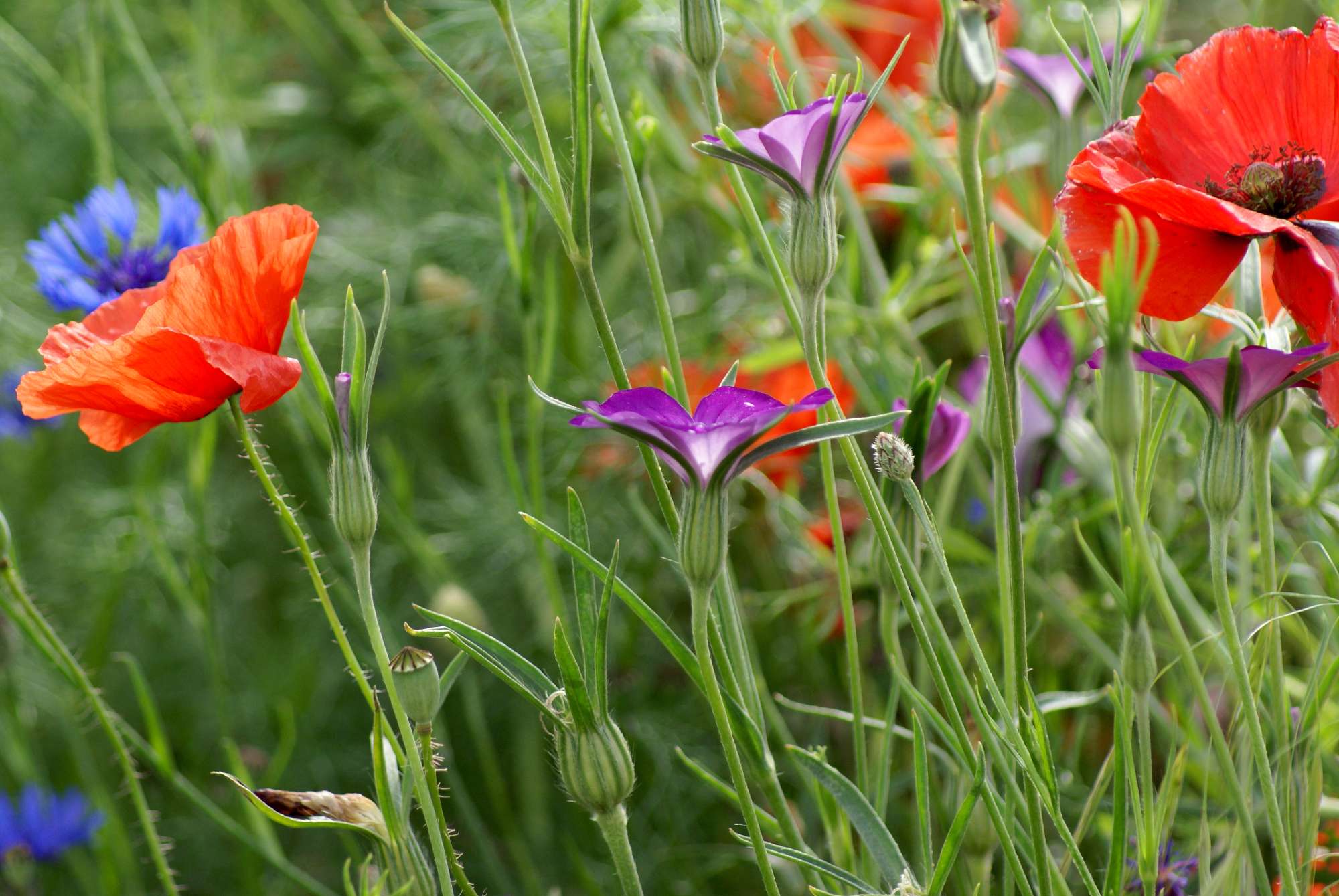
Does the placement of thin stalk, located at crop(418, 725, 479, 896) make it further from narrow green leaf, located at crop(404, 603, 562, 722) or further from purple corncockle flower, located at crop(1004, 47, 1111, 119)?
purple corncockle flower, located at crop(1004, 47, 1111, 119)

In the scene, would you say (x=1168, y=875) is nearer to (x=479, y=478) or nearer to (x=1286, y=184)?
(x=1286, y=184)

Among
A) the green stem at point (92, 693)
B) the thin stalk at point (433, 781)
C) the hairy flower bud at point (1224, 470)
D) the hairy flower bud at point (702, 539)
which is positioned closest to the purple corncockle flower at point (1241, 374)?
the hairy flower bud at point (1224, 470)

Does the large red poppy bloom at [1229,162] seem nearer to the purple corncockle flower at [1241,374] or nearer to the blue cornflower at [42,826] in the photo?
the purple corncockle flower at [1241,374]

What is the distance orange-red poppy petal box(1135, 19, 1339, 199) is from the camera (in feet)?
1.14

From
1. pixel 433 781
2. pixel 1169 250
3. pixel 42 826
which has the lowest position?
pixel 42 826

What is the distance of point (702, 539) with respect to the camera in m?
0.29

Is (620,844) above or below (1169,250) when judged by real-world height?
below

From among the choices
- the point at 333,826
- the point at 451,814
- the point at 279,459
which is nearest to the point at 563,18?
the point at 279,459

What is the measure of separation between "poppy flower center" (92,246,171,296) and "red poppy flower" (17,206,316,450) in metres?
0.21

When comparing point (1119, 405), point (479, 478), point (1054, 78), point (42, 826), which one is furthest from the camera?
point (479, 478)

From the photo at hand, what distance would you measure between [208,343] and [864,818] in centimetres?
23

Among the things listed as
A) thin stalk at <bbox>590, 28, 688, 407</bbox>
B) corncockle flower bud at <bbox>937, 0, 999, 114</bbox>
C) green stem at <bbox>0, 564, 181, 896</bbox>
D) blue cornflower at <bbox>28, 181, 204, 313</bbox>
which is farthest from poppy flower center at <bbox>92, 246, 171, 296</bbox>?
corncockle flower bud at <bbox>937, 0, 999, 114</bbox>

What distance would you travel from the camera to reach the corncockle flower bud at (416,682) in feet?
1.10

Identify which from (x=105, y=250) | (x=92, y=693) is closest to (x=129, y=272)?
(x=105, y=250)
